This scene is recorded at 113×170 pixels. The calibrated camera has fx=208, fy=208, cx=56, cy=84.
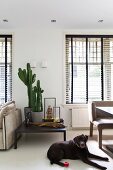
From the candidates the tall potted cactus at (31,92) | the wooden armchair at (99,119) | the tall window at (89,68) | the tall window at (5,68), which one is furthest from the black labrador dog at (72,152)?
the tall window at (5,68)

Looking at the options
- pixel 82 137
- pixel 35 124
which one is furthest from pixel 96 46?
pixel 82 137

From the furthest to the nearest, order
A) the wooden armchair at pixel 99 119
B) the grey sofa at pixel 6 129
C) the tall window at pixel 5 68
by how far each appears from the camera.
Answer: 1. the tall window at pixel 5 68
2. the wooden armchair at pixel 99 119
3. the grey sofa at pixel 6 129

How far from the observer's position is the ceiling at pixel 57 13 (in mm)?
3486

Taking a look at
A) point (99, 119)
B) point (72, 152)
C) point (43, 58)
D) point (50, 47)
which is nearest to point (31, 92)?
point (43, 58)

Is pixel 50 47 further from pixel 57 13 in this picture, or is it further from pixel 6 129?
pixel 6 129

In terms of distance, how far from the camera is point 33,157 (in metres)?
3.14

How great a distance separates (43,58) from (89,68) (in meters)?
1.17

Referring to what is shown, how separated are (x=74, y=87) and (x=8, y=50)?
187 centimetres

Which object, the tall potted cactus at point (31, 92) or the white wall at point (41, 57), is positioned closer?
the tall potted cactus at point (31, 92)

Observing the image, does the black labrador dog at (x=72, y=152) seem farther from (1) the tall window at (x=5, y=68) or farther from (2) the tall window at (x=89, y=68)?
(1) the tall window at (x=5, y=68)

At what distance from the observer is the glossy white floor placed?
108 inches

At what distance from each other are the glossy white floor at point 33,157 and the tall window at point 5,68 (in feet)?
4.25

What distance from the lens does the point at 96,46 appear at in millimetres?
5188

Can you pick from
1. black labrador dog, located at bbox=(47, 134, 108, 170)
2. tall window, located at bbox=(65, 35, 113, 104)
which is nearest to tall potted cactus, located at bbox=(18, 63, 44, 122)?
tall window, located at bbox=(65, 35, 113, 104)
